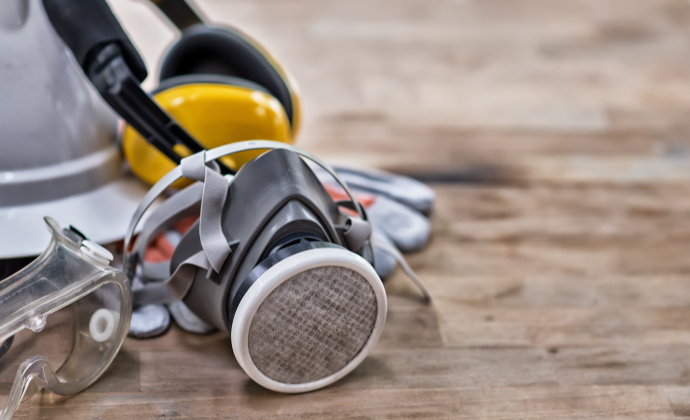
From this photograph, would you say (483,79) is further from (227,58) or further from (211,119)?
(211,119)

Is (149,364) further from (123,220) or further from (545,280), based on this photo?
(545,280)

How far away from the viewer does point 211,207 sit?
2.53 feet

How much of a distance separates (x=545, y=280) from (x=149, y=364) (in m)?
0.61

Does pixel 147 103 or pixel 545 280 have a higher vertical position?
pixel 147 103

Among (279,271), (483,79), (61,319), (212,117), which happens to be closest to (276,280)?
(279,271)

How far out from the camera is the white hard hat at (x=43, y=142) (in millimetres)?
854

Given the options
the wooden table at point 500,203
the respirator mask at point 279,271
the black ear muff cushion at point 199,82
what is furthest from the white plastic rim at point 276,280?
the black ear muff cushion at point 199,82

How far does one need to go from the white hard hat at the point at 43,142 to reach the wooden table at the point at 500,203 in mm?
196

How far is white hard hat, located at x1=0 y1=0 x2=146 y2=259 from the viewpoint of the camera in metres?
0.85

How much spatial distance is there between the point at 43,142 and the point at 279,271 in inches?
16.3

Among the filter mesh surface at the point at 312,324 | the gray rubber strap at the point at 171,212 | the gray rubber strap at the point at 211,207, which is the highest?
the gray rubber strap at the point at 211,207

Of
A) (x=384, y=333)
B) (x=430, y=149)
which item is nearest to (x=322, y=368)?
(x=384, y=333)

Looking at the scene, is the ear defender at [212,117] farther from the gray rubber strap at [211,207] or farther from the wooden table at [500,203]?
the wooden table at [500,203]

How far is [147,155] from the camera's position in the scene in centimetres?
98
